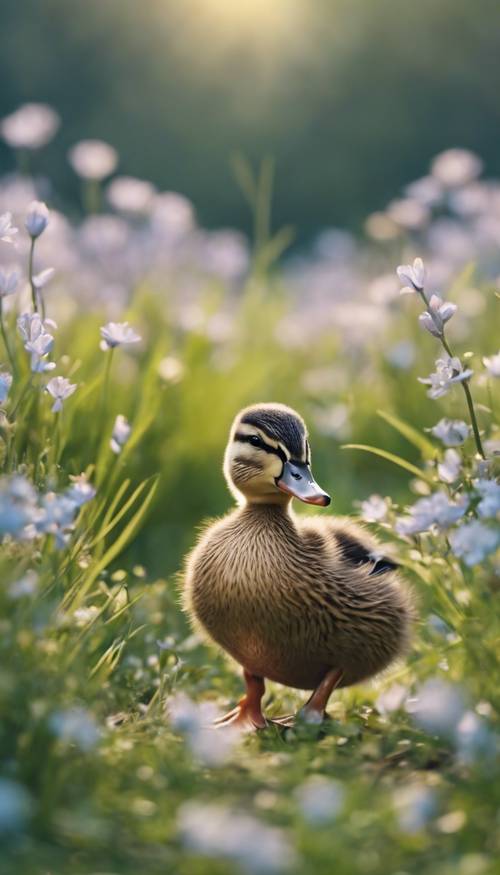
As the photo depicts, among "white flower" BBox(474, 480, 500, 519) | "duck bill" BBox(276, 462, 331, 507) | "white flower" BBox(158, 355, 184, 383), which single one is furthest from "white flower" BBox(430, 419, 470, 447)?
"white flower" BBox(158, 355, 184, 383)

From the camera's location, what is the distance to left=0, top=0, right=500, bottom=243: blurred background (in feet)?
38.0

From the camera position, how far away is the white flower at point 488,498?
2.54m

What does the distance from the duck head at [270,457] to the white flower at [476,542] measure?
609mm

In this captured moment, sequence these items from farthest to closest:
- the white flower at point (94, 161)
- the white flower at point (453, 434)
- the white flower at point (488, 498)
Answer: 1. the white flower at point (94, 161)
2. the white flower at point (453, 434)
3. the white flower at point (488, 498)

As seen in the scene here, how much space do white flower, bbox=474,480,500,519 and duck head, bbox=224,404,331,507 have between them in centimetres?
46

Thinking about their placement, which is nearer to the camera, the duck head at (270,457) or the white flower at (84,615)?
the white flower at (84,615)

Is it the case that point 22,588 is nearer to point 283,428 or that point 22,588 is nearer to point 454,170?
point 283,428

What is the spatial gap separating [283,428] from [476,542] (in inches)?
34.4

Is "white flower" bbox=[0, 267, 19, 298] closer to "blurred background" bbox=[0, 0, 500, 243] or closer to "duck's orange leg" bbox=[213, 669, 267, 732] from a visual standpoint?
"duck's orange leg" bbox=[213, 669, 267, 732]

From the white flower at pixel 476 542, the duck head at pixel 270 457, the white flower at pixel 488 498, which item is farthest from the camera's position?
the duck head at pixel 270 457

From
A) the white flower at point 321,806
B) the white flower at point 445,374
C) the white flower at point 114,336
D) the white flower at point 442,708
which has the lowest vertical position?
the white flower at point 321,806

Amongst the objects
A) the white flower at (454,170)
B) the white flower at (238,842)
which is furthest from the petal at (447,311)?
the white flower at (454,170)

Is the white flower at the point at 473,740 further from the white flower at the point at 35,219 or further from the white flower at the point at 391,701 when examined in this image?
the white flower at the point at 35,219

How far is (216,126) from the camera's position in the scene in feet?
38.3
